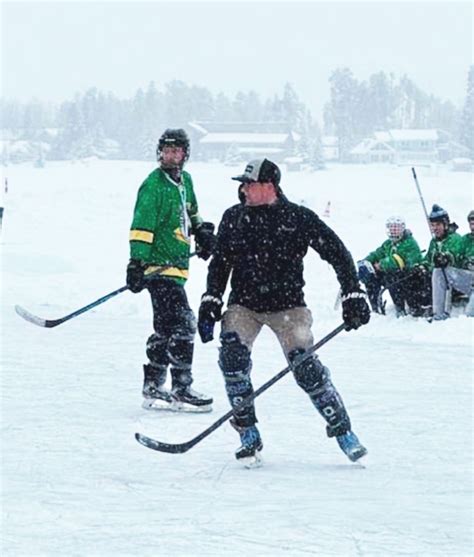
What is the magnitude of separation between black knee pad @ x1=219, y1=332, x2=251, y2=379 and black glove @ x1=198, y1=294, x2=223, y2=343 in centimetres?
9

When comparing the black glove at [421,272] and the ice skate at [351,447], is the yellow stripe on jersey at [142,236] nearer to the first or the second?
the ice skate at [351,447]

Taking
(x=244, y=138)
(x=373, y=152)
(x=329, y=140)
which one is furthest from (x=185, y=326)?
(x=329, y=140)

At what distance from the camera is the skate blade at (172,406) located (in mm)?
7438

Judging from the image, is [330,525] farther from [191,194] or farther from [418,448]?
[191,194]

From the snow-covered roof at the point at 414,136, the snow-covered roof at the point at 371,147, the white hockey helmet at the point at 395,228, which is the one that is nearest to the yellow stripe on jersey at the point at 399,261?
the white hockey helmet at the point at 395,228

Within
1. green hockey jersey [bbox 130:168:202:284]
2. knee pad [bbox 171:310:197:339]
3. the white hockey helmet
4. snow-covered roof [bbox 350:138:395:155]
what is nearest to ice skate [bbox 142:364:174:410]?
knee pad [bbox 171:310:197:339]

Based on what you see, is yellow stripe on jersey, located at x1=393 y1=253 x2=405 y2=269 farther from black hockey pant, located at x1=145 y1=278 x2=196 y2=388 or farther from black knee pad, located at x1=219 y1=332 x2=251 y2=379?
black knee pad, located at x1=219 y1=332 x2=251 y2=379

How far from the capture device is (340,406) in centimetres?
582

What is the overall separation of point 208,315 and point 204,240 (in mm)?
1722

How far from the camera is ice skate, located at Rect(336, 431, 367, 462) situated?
19.0 ft

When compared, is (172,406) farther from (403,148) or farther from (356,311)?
(403,148)

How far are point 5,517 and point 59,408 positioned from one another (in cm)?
297

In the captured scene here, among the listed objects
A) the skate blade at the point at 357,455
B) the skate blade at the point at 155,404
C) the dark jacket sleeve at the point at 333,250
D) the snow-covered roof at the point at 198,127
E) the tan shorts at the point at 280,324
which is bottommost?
the snow-covered roof at the point at 198,127

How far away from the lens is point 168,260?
7277 mm
